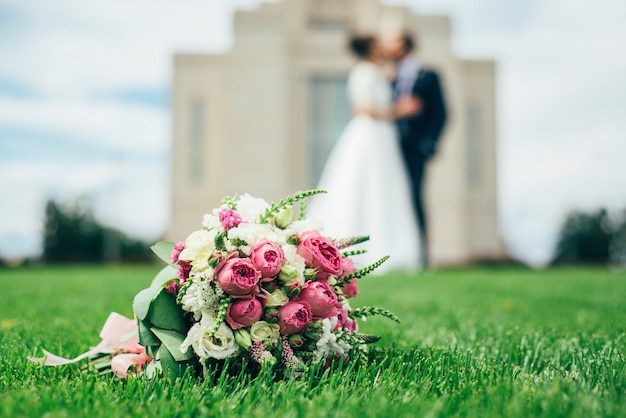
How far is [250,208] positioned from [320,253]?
0.32m

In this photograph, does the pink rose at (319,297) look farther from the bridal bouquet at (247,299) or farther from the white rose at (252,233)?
the white rose at (252,233)

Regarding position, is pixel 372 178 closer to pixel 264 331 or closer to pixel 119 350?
pixel 119 350

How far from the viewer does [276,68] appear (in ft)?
82.9

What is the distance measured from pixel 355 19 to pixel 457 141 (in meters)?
7.25

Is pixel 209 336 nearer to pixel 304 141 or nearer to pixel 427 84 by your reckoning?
pixel 427 84

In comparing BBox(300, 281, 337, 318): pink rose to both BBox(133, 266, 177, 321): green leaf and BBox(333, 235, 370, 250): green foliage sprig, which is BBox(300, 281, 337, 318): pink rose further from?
BBox(133, 266, 177, 321): green leaf

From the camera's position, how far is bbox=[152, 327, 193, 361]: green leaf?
1992 mm

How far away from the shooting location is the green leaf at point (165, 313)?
205 centimetres

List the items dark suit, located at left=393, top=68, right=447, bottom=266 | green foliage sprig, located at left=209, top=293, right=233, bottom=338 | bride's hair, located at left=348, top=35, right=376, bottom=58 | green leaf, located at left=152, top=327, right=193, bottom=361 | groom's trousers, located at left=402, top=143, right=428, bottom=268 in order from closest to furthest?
1. green foliage sprig, located at left=209, top=293, right=233, bottom=338
2. green leaf, located at left=152, top=327, right=193, bottom=361
3. bride's hair, located at left=348, top=35, right=376, bottom=58
4. groom's trousers, located at left=402, top=143, right=428, bottom=268
5. dark suit, located at left=393, top=68, right=447, bottom=266

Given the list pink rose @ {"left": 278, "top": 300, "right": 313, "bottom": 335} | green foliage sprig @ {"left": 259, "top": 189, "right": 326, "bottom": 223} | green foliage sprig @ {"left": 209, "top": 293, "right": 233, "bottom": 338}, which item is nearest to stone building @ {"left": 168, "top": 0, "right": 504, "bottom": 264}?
green foliage sprig @ {"left": 259, "top": 189, "right": 326, "bottom": 223}

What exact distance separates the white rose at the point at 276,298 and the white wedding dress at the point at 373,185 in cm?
739

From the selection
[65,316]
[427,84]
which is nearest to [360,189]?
[427,84]

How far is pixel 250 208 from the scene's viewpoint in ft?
7.24

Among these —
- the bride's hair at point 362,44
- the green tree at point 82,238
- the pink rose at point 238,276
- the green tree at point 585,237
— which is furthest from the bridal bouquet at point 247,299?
the green tree at point 585,237
